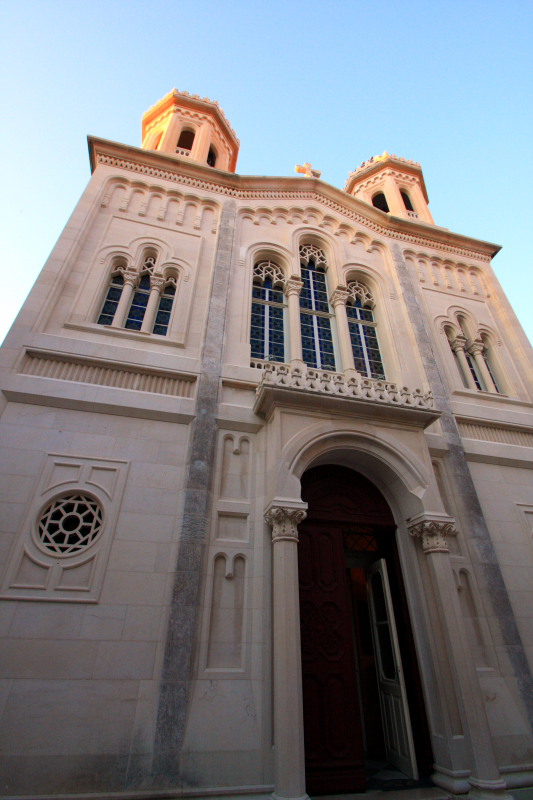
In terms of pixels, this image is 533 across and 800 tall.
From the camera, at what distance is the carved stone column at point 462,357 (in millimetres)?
10651

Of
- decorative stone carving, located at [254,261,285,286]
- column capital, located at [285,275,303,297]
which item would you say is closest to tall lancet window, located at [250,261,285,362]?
decorative stone carving, located at [254,261,285,286]

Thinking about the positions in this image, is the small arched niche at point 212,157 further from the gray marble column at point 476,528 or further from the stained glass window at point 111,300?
the gray marble column at point 476,528

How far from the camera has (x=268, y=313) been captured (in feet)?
33.7

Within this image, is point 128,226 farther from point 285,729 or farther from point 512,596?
point 512,596

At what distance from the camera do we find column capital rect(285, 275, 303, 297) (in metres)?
10.7

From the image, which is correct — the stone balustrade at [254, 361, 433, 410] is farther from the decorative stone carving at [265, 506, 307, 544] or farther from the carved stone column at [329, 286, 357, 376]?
the decorative stone carving at [265, 506, 307, 544]

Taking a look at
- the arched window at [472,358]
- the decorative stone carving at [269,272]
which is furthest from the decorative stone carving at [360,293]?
the arched window at [472,358]

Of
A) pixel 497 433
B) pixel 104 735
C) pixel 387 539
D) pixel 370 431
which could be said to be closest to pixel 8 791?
pixel 104 735

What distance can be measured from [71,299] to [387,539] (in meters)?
8.14

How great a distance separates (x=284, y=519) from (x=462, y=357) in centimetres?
779

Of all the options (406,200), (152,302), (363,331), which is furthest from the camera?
(406,200)

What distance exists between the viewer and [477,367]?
11.4 m

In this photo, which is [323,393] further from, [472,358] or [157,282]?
[472,358]

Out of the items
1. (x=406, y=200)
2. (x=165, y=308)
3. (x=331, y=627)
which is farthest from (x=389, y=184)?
(x=331, y=627)
